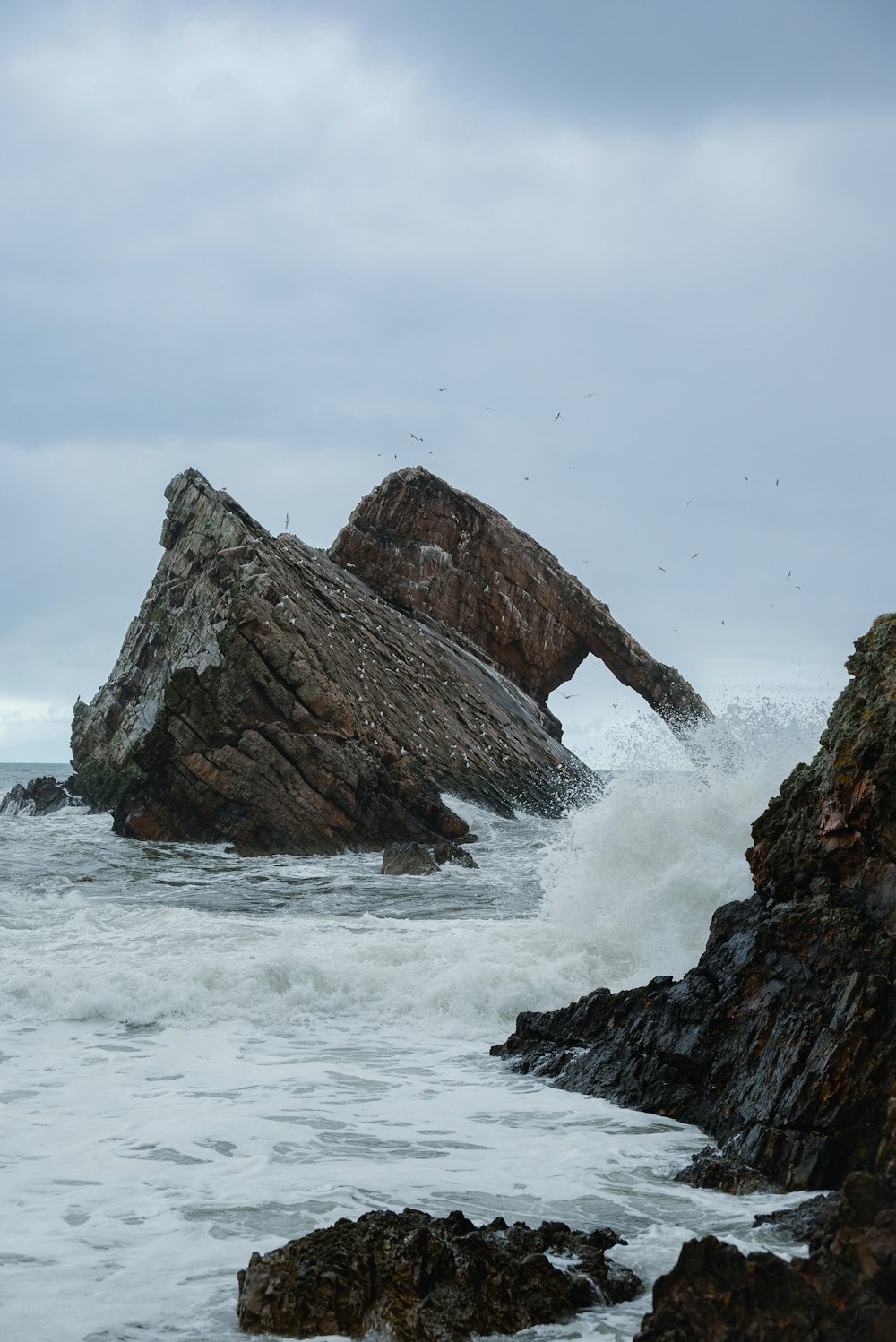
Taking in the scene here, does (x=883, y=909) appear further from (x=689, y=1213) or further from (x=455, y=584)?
(x=455, y=584)

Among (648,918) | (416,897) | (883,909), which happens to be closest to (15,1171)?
(883,909)

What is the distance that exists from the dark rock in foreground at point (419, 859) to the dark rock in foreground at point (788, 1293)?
15348mm

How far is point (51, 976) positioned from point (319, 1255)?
271 inches

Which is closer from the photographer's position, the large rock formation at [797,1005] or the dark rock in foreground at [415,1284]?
the dark rock in foreground at [415,1284]

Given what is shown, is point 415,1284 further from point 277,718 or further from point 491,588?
point 491,588

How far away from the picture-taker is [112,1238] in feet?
15.9

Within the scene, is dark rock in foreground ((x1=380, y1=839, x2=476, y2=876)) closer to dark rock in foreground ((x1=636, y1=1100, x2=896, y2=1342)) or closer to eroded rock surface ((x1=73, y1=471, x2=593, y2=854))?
eroded rock surface ((x1=73, y1=471, x2=593, y2=854))

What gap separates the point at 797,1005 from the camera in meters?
6.41

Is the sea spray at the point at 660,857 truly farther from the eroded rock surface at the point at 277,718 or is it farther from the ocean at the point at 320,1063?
the eroded rock surface at the point at 277,718

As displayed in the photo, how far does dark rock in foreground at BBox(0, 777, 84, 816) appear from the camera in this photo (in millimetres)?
32000

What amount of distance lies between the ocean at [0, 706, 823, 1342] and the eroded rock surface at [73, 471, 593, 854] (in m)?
4.75

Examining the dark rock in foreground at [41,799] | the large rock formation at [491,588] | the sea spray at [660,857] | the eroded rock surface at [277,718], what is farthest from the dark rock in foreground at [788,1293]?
the dark rock in foreground at [41,799]

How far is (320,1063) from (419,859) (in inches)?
421

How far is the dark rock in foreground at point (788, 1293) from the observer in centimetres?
326
